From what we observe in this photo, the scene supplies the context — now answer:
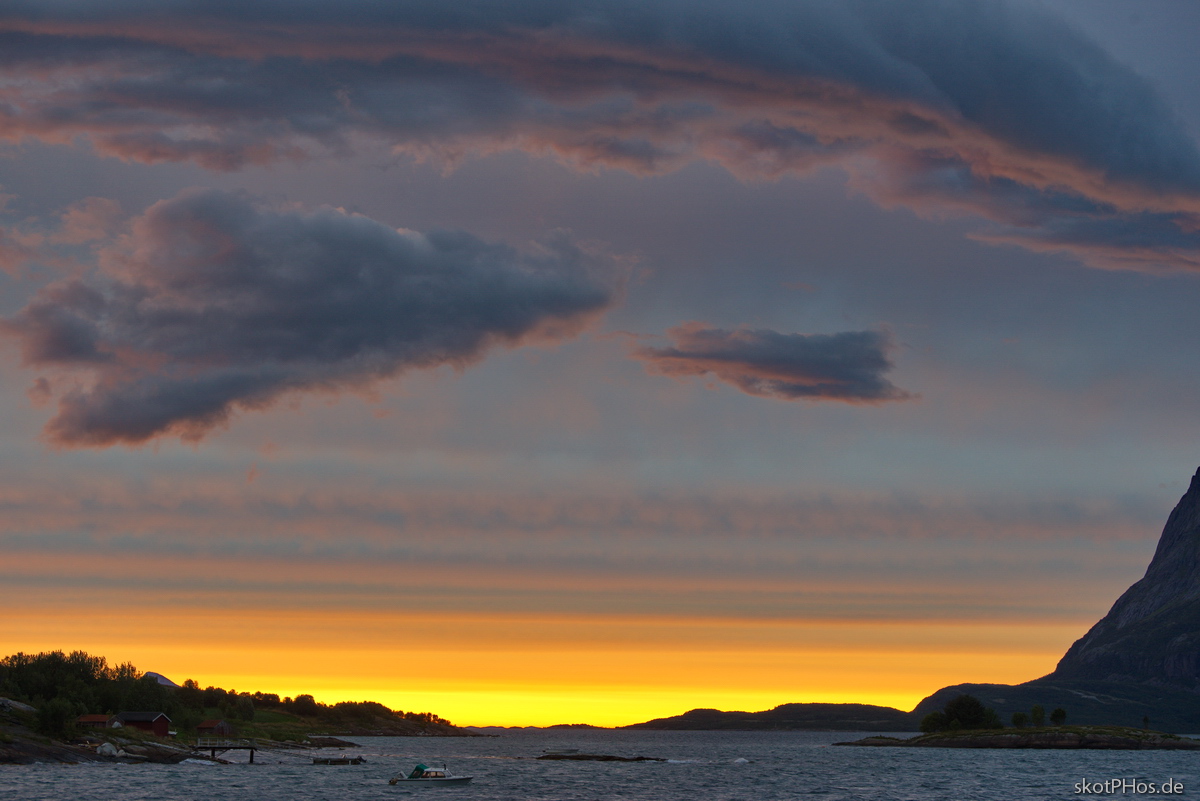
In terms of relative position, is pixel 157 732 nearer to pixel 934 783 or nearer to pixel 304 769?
pixel 304 769

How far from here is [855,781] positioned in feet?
578

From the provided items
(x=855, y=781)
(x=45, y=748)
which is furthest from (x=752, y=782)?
(x=45, y=748)

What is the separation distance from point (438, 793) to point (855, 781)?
231 ft
